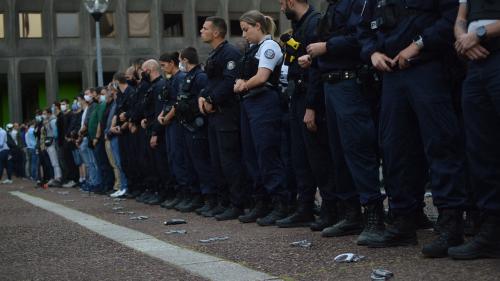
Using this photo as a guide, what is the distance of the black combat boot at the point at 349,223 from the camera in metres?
6.72

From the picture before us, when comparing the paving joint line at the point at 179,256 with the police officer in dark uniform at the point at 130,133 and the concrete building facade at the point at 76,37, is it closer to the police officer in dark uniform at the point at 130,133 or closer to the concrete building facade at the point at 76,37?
the police officer in dark uniform at the point at 130,133

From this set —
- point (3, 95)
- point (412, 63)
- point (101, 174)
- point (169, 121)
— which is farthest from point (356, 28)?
point (3, 95)

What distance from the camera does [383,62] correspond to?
5.71m

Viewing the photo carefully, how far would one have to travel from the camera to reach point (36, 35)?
49844 mm

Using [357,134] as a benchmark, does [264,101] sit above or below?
above

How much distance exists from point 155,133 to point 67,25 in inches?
1587

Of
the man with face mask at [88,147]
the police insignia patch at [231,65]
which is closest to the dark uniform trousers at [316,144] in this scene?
the police insignia patch at [231,65]

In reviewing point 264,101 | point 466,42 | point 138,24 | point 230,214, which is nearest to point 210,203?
point 230,214

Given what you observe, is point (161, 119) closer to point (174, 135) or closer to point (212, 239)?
point (174, 135)

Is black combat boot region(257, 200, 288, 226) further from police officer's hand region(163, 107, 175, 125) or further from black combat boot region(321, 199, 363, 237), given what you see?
police officer's hand region(163, 107, 175, 125)

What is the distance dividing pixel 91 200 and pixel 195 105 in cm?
475

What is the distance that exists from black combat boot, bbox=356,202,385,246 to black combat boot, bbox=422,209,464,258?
25.8 inches

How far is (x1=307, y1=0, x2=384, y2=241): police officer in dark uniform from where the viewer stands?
638 cm

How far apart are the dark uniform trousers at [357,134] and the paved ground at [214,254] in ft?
1.55
